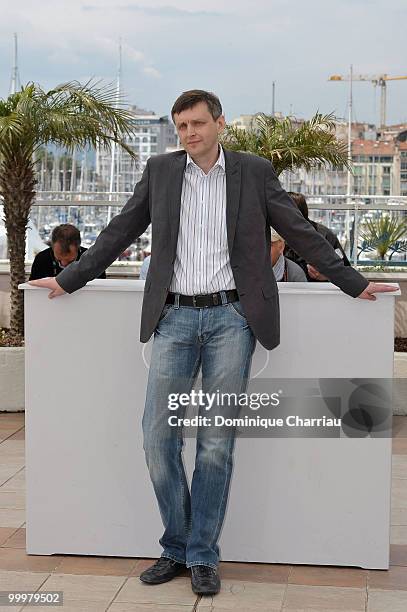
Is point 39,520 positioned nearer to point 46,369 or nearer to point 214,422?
point 46,369

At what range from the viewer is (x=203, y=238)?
13.4 ft

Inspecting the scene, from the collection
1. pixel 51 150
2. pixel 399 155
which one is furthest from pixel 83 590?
pixel 399 155

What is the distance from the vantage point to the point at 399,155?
203 ft

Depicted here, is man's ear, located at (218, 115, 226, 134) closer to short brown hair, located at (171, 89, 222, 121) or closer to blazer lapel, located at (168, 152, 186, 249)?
short brown hair, located at (171, 89, 222, 121)

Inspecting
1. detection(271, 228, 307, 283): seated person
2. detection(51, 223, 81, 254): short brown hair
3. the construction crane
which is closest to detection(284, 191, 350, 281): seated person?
detection(271, 228, 307, 283): seated person

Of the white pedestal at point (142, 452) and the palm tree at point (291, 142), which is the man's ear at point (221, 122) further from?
the palm tree at point (291, 142)

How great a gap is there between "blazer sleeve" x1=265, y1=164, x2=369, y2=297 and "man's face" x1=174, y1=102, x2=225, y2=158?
0.90 feet

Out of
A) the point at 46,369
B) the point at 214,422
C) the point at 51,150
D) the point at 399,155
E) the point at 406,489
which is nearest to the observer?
the point at 214,422

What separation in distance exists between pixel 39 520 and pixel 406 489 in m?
2.12

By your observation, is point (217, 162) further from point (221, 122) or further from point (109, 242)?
point (109, 242)

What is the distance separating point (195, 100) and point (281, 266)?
6.07 feet

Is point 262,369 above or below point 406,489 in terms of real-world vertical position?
above

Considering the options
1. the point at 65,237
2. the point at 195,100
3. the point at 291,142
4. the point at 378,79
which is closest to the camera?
the point at 195,100

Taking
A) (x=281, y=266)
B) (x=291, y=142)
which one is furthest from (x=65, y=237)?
(x=291, y=142)
